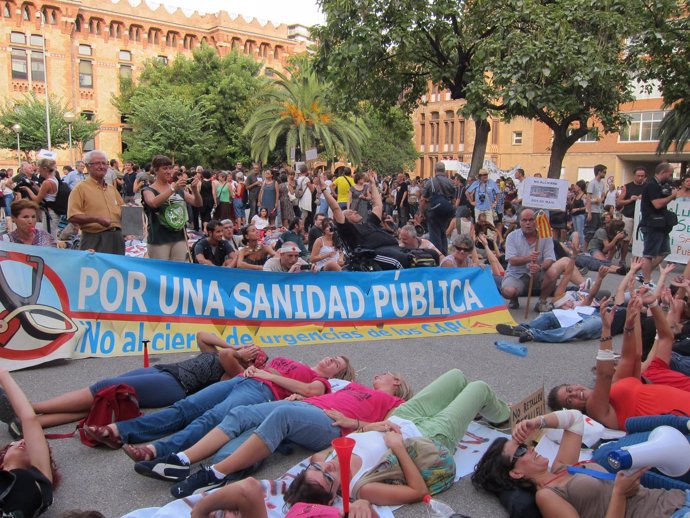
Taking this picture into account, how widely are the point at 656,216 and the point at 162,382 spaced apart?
8.02 m

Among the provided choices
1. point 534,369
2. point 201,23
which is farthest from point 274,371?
point 201,23

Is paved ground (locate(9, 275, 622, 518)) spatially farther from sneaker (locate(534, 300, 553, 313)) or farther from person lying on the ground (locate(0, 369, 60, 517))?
person lying on the ground (locate(0, 369, 60, 517))

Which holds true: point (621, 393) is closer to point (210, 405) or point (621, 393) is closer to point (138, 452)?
point (210, 405)

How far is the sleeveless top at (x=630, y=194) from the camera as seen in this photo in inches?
471

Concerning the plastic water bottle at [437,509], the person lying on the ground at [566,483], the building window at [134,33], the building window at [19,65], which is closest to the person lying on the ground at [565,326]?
the person lying on the ground at [566,483]

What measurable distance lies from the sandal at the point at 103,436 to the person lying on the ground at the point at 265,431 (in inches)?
21.0

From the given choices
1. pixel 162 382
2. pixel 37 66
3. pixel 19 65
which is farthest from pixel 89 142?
pixel 162 382

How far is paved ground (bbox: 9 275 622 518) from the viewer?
11.5 feet

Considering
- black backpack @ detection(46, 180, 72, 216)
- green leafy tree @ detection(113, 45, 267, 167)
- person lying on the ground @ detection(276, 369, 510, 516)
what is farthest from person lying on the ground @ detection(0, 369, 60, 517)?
green leafy tree @ detection(113, 45, 267, 167)

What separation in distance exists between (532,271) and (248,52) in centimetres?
6098

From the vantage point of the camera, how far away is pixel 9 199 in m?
16.0

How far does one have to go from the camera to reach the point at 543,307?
8336 millimetres

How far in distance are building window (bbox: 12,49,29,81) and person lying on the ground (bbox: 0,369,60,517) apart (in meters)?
54.4

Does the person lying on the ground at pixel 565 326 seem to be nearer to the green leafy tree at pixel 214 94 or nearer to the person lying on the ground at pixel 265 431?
the person lying on the ground at pixel 265 431
